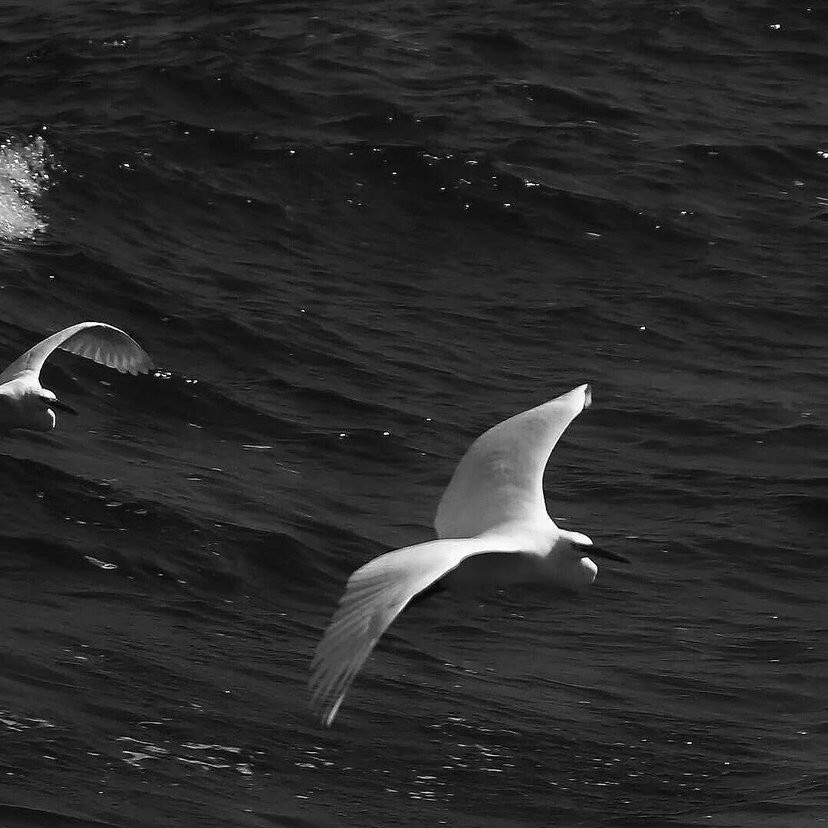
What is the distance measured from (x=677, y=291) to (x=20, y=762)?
27.5 feet

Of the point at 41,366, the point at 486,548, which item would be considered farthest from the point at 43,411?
the point at 486,548

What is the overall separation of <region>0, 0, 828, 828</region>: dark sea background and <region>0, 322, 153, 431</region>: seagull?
506 millimetres

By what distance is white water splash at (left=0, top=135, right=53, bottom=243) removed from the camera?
49.5 feet

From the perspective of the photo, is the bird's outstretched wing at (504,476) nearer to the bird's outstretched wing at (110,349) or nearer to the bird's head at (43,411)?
the bird's head at (43,411)

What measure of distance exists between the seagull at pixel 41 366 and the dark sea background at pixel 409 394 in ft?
1.66

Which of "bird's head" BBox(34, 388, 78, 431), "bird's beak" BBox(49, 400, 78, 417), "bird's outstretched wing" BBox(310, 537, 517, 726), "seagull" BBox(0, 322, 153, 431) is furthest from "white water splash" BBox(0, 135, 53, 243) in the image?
"bird's outstretched wing" BBox(310, 537, 517, 726)

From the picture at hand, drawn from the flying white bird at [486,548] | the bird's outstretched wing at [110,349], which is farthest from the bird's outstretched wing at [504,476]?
the bird's outstretched wing at [110,349]

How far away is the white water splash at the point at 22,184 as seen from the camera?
1508 centimetres

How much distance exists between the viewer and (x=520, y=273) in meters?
15.3

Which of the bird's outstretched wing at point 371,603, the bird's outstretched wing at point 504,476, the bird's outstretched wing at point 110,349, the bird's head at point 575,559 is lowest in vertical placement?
the bird's outstretched wing at point 110,349

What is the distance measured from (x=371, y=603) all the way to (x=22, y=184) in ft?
32.0

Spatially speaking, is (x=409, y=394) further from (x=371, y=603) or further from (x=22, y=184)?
(x=371, y=603)

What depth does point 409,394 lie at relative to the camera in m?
13.2

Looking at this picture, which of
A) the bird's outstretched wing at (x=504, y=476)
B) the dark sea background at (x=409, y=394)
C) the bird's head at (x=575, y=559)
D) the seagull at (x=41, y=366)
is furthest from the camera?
the seagull at (x=41, y=366)
